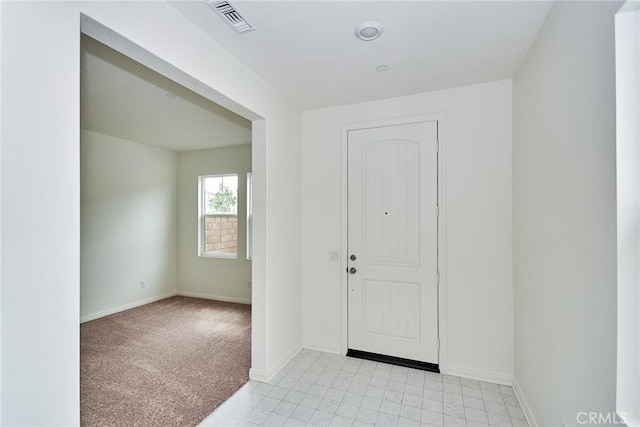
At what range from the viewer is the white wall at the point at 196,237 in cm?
483

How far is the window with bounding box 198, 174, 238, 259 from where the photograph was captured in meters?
5.00

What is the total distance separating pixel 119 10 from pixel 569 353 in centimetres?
260

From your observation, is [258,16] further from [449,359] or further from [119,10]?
[449,359]

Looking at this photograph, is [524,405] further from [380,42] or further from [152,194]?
[152,194]

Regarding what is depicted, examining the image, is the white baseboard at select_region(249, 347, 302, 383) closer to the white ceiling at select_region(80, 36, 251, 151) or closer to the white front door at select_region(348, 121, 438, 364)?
the white front door at select_region(348, 121, 438, 364)

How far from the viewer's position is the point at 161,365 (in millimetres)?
2809

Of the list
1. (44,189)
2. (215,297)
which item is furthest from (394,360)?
(215,297)

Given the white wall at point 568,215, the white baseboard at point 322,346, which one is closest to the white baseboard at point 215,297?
the white baseboard at point 322,346

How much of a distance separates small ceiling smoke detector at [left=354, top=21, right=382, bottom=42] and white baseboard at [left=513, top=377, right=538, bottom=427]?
258 cm

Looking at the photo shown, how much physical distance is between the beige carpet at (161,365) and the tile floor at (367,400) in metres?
0.28

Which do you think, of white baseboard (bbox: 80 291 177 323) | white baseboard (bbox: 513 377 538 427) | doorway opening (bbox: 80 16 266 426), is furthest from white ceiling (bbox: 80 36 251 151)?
white baseboard (bbox: 513 377 538 427)

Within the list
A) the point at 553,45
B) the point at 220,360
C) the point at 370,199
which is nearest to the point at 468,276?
the point at 370,199

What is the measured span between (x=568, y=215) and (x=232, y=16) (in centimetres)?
202

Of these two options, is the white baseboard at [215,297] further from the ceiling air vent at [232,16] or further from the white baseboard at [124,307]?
the ceiling air vent at [232,16]
